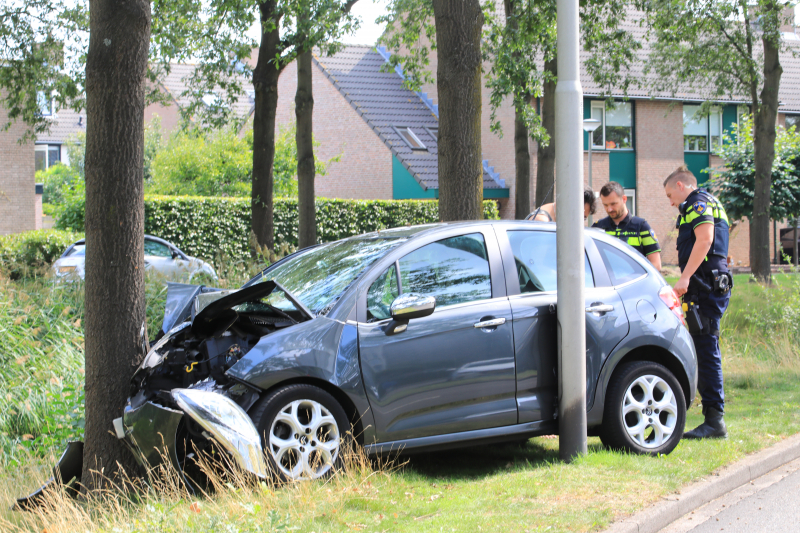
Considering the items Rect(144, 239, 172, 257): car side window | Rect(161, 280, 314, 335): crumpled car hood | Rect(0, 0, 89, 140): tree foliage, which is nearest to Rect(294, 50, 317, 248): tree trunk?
Rect(0, 0, 89, 140): tree foliage

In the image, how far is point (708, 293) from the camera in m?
6.18

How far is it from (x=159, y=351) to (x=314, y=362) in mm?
1198

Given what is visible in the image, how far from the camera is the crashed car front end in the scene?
13.2ft

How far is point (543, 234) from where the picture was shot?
18.0 feet

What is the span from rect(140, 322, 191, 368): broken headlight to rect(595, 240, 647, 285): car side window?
10.1 ft

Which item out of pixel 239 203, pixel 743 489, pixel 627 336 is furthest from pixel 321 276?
pixel 239 203

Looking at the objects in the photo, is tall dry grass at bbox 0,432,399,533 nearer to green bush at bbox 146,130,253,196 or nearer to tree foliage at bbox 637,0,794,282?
tree foliage at bbox 637,0,794,282

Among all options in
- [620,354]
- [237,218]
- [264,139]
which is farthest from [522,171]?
[620,354]

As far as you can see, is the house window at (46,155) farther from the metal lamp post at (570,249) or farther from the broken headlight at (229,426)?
the broken headlight at (229,426)

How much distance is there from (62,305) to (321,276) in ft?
14.2

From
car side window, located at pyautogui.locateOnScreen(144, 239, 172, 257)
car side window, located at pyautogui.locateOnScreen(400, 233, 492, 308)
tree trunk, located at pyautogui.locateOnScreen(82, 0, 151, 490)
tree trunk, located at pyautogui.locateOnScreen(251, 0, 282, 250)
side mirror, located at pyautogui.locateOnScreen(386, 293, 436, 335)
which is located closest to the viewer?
side mirror, located at pyautogui.locateOnScreen(386, 293, 436, 335)

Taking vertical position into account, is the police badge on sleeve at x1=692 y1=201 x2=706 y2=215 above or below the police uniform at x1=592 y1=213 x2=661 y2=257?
above

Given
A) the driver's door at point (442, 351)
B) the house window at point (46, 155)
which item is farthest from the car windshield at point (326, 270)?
the house window at point (46, 155)

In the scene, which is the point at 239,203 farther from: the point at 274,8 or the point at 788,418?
the point at 788,418
